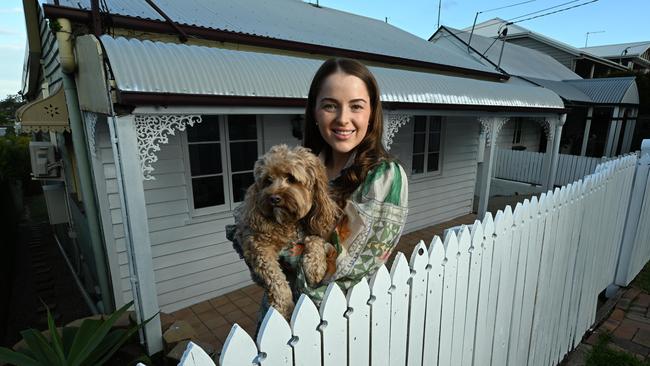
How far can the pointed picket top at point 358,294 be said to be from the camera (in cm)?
132

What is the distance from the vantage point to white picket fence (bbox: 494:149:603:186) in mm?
10719

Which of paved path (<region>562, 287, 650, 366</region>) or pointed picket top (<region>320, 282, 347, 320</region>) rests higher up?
pointed picket top (<region>320, 282, 347, 320</region>)

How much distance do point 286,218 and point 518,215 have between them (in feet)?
5.75

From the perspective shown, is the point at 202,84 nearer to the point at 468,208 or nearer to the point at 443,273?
the point at 443,273

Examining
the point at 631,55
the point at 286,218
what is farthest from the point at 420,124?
the point at 631,55

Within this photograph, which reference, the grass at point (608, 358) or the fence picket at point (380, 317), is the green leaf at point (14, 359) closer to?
the fence picket at point (380, 317)

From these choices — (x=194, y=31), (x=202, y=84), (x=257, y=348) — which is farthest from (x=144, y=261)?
(x=194, y=31)

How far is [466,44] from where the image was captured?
502 inches

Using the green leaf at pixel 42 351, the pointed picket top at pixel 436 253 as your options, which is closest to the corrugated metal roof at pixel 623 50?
the pointed picket top at pixel 436 253

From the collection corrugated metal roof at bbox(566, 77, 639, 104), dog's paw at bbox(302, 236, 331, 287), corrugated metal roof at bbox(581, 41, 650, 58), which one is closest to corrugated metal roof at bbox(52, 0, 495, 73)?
dog's paw at bbox(302, 236, 331, 287)

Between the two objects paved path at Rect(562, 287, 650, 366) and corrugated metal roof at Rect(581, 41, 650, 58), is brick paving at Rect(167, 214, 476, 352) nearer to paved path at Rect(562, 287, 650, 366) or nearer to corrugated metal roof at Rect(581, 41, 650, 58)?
paved path at Rect(562, 287, 650, 366)

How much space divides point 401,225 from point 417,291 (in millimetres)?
505

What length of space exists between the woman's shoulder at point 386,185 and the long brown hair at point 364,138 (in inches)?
1.3

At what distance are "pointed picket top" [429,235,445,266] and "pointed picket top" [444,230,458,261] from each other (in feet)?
Answer: 0.11
